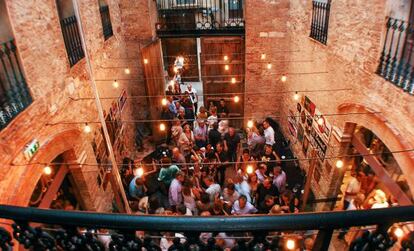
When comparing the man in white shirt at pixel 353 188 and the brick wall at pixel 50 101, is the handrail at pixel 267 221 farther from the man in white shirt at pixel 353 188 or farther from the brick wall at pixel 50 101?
the man in white shirt at pixel 353 188

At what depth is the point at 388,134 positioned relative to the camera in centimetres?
504

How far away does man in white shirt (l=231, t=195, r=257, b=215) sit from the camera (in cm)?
593

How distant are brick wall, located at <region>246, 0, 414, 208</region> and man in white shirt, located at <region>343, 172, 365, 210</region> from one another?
481mm

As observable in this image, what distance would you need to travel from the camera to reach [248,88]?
37.0 feet

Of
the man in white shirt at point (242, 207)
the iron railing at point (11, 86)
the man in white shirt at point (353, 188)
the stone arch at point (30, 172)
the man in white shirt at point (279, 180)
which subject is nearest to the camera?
the stone arch at point (30, 172)

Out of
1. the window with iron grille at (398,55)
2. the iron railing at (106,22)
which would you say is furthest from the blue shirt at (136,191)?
the window with iron grille at (398,55)

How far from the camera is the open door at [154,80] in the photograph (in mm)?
10375

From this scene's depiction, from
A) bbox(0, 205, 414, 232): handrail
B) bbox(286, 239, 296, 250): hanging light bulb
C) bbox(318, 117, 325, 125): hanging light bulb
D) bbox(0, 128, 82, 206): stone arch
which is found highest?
bbox(0, 205, 414, 232): handrail

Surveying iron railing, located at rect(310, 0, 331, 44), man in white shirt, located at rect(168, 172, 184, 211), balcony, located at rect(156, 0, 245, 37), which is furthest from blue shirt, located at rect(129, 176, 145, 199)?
balcony, located at rect(156, 0, 245, 37)

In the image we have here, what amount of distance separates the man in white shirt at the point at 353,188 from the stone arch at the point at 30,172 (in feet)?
18.9

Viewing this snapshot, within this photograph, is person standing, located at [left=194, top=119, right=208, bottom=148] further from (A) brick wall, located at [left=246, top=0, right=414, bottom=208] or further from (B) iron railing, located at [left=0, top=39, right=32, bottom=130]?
(B) iron railing, located at [left=0, top=39, right=32, bottom=130]

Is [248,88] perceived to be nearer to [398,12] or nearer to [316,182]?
[316,182]

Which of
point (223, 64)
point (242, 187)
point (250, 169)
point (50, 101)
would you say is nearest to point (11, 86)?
point (50, 101)

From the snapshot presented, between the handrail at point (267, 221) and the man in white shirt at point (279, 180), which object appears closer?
the handrail at point (267, 221)
